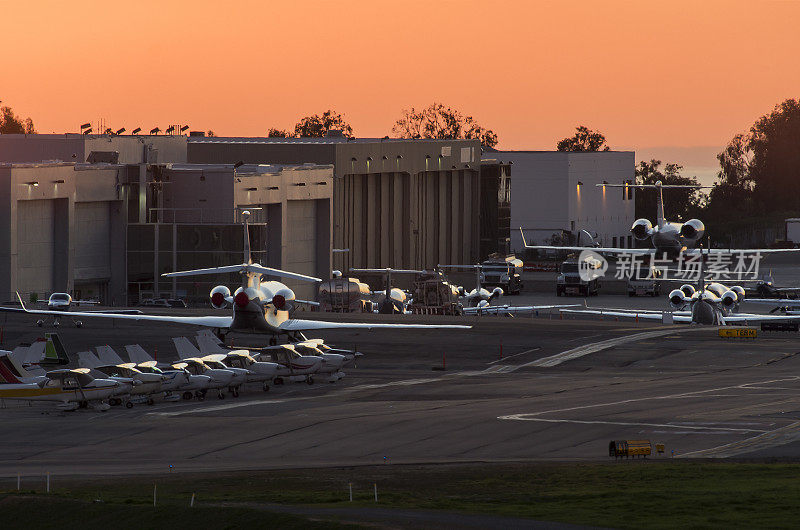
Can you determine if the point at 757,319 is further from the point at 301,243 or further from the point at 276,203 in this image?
the point at 301,243

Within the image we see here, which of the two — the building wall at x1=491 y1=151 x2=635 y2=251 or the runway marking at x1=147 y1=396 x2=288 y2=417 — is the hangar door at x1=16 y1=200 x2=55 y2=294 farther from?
the building wall at x1=491 y1=151 x2=635 y2=251

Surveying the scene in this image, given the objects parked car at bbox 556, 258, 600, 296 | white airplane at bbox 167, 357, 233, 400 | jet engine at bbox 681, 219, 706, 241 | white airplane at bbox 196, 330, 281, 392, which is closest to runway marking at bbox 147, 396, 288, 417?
white airplane at bbox 167, 357, 233, 400

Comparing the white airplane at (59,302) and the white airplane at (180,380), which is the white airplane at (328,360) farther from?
the white airplane at (59,302)

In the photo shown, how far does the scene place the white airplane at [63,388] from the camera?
186 feet

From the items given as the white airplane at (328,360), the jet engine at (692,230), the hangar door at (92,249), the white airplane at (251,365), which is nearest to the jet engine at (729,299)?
the jet engine at (692,230)

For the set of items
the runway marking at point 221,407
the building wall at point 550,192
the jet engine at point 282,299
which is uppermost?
the building wall at point 550,192

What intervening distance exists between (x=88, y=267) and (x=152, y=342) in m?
35.2

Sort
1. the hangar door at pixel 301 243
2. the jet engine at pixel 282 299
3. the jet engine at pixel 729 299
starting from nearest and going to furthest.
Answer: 1. the jet engine at pixel 282 299
2. the jet engine at pixel 729 299
3. the hangar door at pixel 301 243

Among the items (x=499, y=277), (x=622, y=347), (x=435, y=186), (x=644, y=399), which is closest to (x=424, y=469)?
(x=644, y=399)

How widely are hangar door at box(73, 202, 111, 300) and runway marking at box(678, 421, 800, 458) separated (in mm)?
73342

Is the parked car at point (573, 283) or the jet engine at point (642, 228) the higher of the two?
the jet engine at point (642, 228)

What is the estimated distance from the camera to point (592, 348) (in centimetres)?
7869

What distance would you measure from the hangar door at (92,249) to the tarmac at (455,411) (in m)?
28.2

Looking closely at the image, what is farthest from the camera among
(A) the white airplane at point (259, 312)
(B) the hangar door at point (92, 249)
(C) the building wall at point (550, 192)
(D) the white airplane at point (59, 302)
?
(C) the building wall at point (550, 192)
